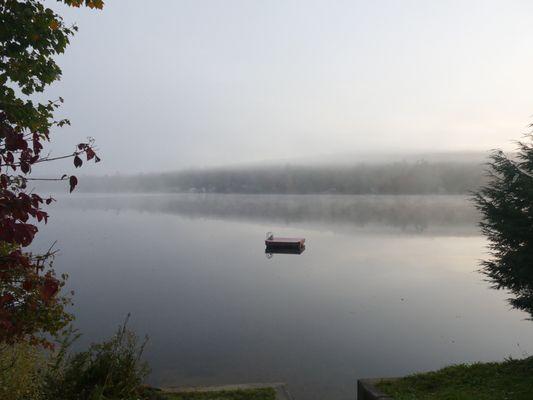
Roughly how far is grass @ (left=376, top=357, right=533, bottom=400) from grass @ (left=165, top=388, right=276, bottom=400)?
104 inches

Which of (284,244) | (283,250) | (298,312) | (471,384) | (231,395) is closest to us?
(471,384)

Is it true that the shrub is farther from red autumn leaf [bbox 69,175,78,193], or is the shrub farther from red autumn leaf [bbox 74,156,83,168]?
red autumn leaf [bbox 74,156,83,168]

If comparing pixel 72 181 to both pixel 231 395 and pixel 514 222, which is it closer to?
pixel 231 395

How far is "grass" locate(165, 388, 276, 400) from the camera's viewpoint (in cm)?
891

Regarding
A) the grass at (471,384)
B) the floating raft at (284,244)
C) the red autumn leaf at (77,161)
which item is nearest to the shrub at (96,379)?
the red autumn leaf at (77,161)

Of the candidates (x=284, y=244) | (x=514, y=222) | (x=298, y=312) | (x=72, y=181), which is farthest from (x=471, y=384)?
(x=284, y=244)

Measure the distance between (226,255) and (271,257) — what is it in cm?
516

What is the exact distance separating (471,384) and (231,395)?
5410 mm

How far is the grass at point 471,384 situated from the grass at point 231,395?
8.63 ft

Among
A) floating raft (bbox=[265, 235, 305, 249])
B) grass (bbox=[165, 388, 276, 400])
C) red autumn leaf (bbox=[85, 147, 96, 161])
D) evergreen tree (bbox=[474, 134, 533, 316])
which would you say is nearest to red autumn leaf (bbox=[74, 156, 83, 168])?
red autumn leaf (bbox=[85, 147, 96, 161])

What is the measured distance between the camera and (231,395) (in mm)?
9227

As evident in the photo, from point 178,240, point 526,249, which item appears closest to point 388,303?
point 526,249

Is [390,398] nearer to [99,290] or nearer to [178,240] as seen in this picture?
[99,290]

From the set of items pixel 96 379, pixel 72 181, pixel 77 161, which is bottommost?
pixel 96 379
